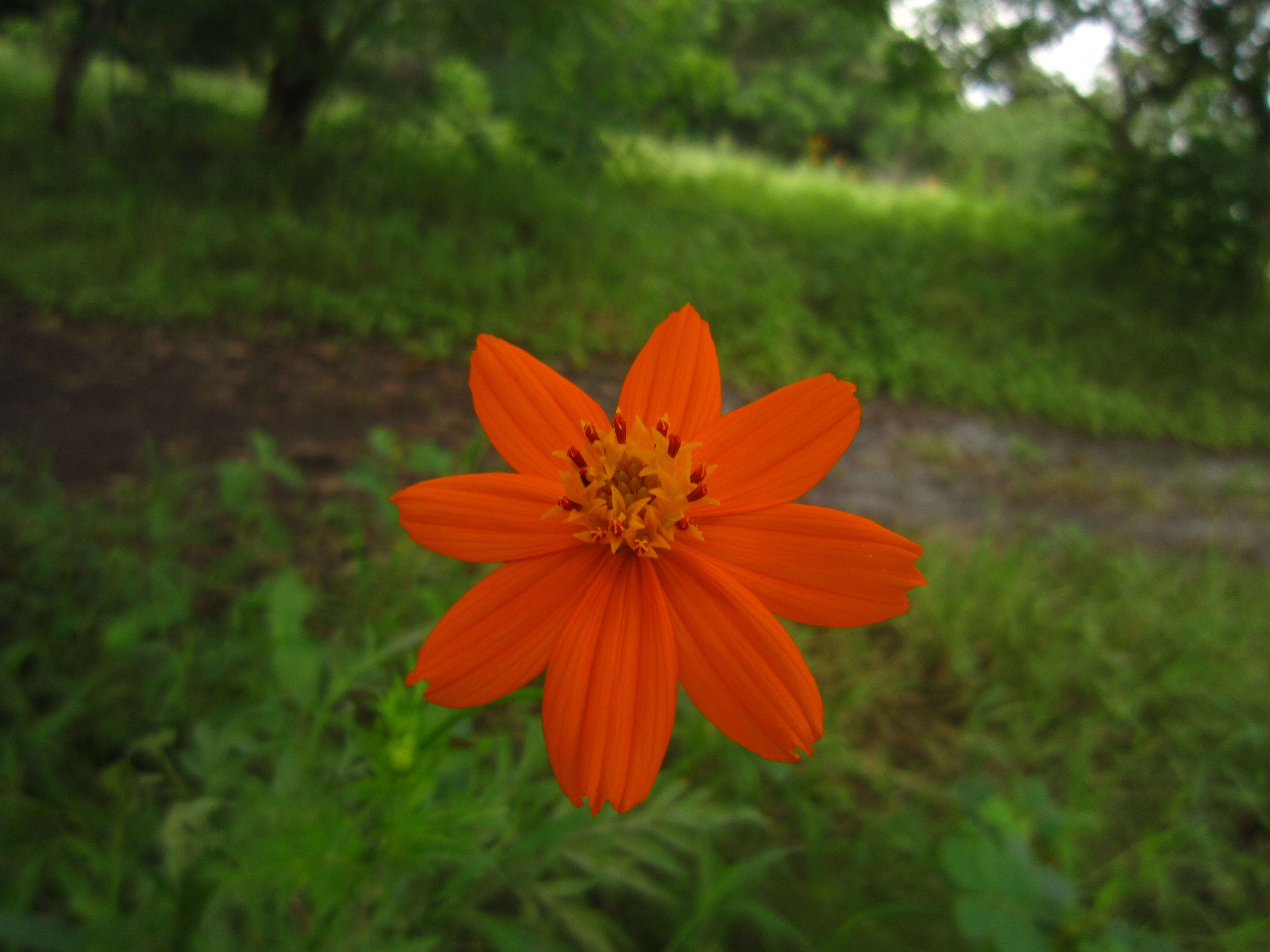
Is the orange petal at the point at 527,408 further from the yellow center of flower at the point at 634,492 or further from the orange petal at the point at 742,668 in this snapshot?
the orange petal at the point at 742,668

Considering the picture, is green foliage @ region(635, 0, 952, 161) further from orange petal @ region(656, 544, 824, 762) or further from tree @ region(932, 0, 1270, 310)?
orange petal @ region(656, 544, 824, 762)

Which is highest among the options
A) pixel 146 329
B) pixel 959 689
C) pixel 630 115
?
pixel 630 115

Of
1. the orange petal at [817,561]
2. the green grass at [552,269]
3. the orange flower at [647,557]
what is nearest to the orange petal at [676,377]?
Result: the orange flower at [647,557]

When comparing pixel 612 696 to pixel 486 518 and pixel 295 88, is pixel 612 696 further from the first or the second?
pixel 295 88

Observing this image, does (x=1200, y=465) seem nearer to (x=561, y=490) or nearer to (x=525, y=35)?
(x=525, y=35)

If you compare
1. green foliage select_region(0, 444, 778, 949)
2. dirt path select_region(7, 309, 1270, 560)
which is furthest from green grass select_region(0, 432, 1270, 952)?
dirt path select_region(7, 309, 1270, 560)

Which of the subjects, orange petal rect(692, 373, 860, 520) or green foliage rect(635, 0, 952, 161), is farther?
green foliage rect(635, 0, 952, 161)

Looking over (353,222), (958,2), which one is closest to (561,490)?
(353,222)
